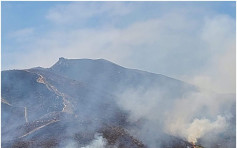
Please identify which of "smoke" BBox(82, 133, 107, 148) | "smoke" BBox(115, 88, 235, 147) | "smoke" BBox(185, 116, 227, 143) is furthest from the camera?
"smoke" BBox(185, 116, 227, 143)

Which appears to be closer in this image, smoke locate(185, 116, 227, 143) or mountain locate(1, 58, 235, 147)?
mountain locate(1, 58, 235, 147)

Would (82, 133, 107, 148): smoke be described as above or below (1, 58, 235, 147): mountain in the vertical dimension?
below

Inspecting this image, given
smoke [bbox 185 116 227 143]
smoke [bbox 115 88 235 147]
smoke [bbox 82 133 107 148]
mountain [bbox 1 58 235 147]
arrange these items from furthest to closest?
smoke [bbox 185 116 227 143] → smoke [bbox 115 88 235 147] → mountain [bbox 1 58 235 147] → smoke [bbox 82 133 107 148]

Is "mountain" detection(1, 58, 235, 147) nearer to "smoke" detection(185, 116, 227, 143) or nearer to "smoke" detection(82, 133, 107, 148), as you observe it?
"smoke" detection(82, 133, 107, 148)

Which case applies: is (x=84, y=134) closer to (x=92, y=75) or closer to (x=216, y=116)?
(x=216, y=116)

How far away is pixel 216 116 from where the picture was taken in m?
101

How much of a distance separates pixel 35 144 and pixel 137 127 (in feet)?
80.4

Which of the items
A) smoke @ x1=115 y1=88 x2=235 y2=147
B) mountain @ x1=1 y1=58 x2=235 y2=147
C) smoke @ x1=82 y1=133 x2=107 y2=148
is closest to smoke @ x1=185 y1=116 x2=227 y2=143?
smoke @ x1=115 y1=88 x2=235 y2=147

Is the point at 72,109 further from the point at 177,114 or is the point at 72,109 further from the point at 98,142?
the point at 177,114

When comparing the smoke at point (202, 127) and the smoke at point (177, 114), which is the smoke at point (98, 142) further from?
the smoke at point (202, 127)

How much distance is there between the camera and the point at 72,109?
84.1m

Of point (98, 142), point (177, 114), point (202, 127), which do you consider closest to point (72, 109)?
point (98, 142)

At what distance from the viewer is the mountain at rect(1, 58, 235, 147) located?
68688 millimetres

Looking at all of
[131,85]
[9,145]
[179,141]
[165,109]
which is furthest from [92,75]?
[9,145]
